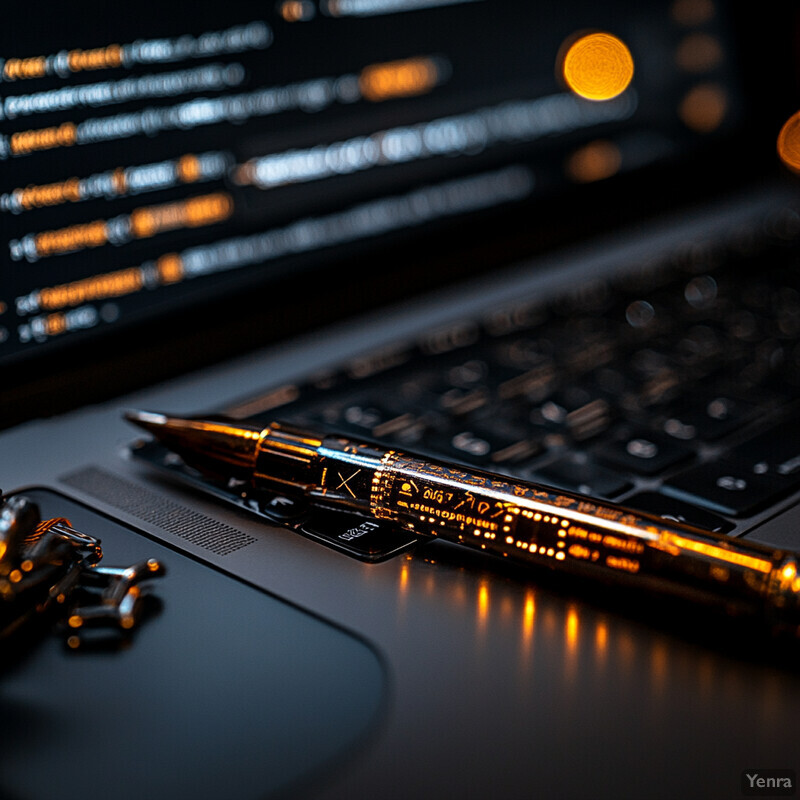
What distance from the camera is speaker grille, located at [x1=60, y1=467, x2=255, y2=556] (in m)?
0.38

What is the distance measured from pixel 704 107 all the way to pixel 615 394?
1.49ft

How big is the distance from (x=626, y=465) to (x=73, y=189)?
331mm

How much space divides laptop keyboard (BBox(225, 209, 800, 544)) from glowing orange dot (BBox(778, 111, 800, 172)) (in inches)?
10.7

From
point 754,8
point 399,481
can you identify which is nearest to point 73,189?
point 399,481

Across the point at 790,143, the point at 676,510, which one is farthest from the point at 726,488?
the point at 790,143

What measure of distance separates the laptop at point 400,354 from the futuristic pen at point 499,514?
0.01 meters

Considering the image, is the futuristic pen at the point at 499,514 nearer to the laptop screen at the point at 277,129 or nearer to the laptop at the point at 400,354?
the laptop at the point at 400,354

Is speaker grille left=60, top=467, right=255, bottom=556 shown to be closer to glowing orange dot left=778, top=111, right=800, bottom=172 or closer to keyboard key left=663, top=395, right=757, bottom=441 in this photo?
keyboard key left=663, top=395, right=757, bottom=441

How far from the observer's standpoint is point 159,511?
40cm

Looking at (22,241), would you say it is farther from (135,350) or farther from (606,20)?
(606,20)

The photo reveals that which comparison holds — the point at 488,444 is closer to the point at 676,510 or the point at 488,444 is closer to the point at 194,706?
the point at 676,510

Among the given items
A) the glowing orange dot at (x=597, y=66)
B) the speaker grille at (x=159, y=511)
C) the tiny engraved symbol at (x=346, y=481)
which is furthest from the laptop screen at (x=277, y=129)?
the tiny engraved symbol at (x=346, y=481)

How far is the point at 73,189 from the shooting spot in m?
0.50

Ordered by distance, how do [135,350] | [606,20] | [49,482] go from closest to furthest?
[49,482], [135,350], [606,20]
